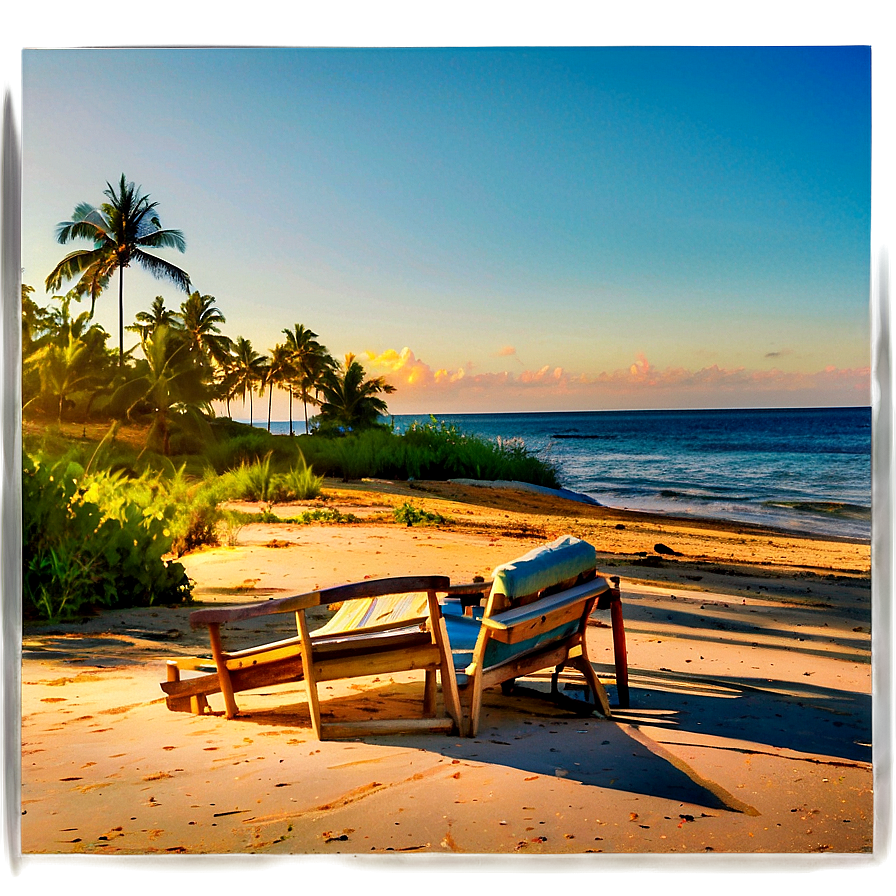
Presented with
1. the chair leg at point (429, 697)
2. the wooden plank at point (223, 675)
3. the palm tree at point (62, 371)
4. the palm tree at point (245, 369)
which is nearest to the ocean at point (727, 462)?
the palm tree at point (245, 369)

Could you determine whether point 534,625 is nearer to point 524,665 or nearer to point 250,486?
point 524,665

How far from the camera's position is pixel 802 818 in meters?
2.15

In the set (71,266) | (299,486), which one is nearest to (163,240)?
(71,266)

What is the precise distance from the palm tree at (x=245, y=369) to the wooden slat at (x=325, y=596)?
19559mm

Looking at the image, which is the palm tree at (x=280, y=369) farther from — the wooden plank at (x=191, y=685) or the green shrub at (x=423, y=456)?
the wooden plank at (x=191, y=685)

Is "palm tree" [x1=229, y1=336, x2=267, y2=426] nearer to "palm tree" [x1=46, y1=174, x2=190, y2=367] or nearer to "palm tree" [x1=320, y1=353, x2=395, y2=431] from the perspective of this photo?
"palm tree" [x1=320, y1=353, x2=395, y2=431]

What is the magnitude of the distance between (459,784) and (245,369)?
22.3m

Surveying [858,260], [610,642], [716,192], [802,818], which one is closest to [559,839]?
[802,818]

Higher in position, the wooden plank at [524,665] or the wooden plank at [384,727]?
the wooden plank at [524,665]

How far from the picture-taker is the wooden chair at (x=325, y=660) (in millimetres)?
2551

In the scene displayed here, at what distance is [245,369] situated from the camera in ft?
77.2

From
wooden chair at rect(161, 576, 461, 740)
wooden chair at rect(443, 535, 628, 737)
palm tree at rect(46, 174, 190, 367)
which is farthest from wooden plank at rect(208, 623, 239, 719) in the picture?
palm tree at rect(46, 174, 190, 367)

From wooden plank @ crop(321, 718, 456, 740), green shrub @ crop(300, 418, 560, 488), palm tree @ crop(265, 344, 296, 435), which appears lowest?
wooden plank @ crop(321, 718, 456, 740)

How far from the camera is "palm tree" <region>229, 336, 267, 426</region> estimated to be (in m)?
22.8
